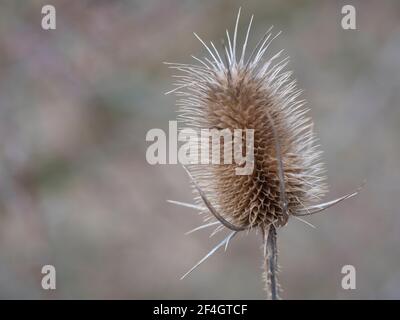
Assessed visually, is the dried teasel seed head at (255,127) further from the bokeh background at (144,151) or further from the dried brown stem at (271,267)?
the bokeh background at (144,151)

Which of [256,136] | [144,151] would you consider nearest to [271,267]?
[256,136]

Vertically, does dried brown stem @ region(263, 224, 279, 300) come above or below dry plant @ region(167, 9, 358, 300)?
below

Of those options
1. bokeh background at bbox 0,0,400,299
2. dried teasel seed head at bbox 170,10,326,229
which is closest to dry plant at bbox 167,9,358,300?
dried teasel seed head at bbox 170,10,326,229

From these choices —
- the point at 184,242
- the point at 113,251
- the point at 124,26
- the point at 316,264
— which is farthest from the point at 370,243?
the point at 124,26

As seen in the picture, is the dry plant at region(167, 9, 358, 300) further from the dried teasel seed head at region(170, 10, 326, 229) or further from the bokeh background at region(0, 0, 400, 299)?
the bokeh background at region(0, 0, 400, 299)

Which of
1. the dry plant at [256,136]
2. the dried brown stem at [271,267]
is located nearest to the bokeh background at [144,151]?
the dry plant at [256,136]

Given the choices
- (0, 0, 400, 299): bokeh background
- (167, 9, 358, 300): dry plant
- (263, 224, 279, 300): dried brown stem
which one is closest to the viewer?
(263, 224, 279, 300): dried brown stem

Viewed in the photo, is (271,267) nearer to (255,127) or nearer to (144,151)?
(255,127)
